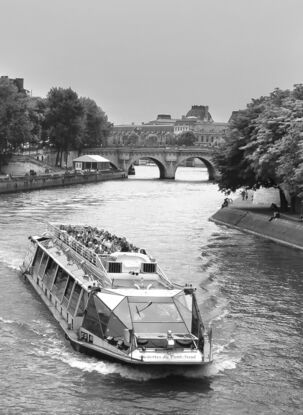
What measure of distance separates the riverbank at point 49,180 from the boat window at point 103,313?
89.5 meters

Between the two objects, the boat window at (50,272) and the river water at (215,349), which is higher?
the boat window at (50,272)

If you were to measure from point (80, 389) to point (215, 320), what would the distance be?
11012mm

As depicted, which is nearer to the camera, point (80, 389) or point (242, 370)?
point (80, 389)

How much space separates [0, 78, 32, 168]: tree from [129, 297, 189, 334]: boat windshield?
111 meters

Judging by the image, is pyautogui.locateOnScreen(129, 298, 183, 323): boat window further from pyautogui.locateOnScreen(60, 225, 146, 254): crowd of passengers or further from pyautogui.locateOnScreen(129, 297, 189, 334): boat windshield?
pyautogui.locateOnScreen(60, 225, 146, 254): crowd of passengers

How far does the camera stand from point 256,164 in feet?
245

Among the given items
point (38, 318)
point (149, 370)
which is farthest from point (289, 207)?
point (149, 370)

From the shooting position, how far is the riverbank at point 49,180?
121 metres

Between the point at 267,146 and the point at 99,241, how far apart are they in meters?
36.9

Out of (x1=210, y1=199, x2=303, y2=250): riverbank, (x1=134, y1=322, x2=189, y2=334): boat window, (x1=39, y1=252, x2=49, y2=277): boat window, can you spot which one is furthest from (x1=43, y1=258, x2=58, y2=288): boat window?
(x1=210, y1=199, x2=303, y2=250): riverbank

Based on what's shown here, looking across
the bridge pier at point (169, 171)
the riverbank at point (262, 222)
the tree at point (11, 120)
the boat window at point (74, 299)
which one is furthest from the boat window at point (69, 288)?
the bridge pier at point (169, 171)

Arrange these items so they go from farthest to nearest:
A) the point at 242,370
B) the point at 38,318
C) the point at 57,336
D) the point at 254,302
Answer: the point at 254,302, the point at 38,318, the point at 57,336, the point at 242,370

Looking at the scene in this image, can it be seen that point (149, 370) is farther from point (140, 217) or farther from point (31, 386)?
point (140, 217)

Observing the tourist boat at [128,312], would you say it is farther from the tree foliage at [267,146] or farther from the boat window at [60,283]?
the tree foliage at [267,146]
